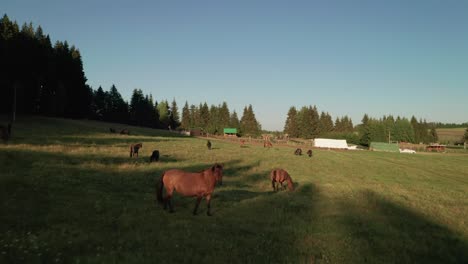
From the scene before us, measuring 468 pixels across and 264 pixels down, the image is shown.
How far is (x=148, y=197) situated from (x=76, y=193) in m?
3.42

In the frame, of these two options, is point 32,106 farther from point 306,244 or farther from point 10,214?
point 306,244

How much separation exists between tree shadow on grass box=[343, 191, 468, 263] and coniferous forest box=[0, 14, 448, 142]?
2356 inches

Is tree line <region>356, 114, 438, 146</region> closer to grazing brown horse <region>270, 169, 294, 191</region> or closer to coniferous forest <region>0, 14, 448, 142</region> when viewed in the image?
coniferous forest <region>0, 14, 448, 142</region>

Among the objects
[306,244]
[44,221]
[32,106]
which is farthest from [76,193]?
[32,106]

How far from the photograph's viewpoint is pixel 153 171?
23578mm

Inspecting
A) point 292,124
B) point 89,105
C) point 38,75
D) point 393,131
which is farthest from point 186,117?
point 393,131

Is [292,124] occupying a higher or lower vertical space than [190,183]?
higher

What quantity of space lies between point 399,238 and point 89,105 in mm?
86018

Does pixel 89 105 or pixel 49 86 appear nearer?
pixel 49 86

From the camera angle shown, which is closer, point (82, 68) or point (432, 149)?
point (82, 68)

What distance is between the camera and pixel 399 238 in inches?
445

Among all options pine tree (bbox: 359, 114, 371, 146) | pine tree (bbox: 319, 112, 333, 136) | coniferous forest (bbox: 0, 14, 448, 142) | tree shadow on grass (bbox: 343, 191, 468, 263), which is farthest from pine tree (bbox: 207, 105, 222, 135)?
tree shadow on grass (bbox: 343, 191, 468, 263)

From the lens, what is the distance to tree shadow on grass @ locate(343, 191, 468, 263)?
31.3ft

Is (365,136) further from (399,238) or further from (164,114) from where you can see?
(399,238)
